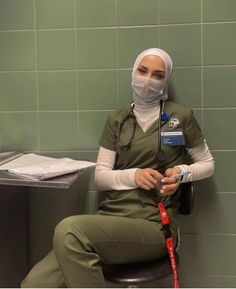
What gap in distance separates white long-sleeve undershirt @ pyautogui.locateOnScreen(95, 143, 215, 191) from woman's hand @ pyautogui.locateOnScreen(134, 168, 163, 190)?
45 millimetres

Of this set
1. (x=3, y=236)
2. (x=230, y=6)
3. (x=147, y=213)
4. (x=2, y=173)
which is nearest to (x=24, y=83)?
(x=2, y=173)

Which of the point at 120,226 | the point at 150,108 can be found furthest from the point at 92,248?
the point at 150,108

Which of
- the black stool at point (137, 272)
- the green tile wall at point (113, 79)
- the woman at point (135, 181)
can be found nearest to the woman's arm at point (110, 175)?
the woman at point (135, 181)

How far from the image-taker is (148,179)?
1.60m

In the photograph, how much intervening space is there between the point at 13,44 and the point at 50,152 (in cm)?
58

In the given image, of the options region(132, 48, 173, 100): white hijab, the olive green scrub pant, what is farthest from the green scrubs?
region(132, 48, 173, 100): white hijab

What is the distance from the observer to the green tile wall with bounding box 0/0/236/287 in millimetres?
1913

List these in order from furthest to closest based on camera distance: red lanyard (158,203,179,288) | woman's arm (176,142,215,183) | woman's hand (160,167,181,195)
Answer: woman's arm (176,142,215,183) < woman's hand (160,167,181,195) < red lanyard (158,203,179,288)

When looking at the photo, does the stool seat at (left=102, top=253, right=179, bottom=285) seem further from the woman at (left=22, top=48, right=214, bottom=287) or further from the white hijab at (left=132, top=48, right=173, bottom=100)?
the white hijab at (left=132, top=48, right=173, bottom=100)

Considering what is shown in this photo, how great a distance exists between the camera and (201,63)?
75.6 inches

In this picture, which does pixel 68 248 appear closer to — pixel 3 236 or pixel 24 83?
pixel 3 236

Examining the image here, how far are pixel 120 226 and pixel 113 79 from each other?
0.78m

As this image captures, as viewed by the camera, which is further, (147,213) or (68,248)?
(147,213)

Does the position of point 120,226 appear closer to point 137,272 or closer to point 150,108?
point 137,272
